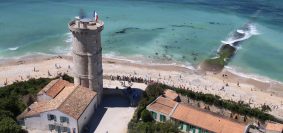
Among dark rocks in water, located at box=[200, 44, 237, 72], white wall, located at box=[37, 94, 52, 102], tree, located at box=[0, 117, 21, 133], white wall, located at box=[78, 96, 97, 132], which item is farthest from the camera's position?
dark rocks in water, located at box=[200, 44, 237, 72]

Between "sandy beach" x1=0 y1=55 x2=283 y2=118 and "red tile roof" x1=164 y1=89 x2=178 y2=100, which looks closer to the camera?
"red tile roof" x1=164 y1=89 x2=178 y2=100

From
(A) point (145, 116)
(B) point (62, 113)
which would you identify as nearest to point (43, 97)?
(B) point (62, 113)

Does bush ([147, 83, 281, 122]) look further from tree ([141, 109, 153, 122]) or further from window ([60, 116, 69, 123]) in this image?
window ([60, 116, 69, 123])

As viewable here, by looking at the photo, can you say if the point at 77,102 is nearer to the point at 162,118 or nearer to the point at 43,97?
the point at 43,97

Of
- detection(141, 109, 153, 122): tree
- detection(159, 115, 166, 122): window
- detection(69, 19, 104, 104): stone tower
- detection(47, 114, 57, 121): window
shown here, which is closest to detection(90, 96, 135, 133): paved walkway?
detection(141, 109, 153, 122): tree

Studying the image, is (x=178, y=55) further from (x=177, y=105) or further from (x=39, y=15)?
(x=39, y=15)

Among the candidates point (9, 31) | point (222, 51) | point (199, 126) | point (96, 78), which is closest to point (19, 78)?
point (96, 78)
